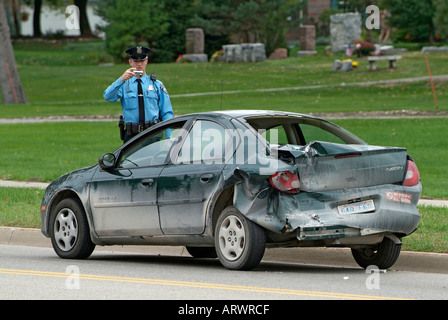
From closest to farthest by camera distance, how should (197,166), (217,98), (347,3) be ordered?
(197,166) → (217,98) → (347,3)

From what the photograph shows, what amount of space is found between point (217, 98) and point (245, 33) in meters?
24.9

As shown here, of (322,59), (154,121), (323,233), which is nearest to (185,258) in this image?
(154,121)

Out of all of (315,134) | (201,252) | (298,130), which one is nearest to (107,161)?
(201,252)

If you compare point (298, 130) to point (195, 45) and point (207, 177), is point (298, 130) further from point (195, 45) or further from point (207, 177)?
point (195, 45)

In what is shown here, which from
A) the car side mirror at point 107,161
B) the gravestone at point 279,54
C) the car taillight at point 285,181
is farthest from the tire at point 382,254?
the gravestone at point 279,54

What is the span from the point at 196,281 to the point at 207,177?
1034 mm

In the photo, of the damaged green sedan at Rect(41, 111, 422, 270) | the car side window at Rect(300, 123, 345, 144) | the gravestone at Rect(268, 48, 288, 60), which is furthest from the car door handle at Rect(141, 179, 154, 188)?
the gravestone at Rect(268, 48, 288, 60)

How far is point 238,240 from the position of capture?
827 centimetres

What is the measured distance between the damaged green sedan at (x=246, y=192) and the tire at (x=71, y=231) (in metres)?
0.01

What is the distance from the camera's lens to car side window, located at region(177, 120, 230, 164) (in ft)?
28.5

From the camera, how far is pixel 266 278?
8.10 meters

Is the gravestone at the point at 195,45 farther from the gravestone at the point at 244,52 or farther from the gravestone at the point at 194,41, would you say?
the gravestone at the point at 244,52

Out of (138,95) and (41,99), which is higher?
(138,95)
